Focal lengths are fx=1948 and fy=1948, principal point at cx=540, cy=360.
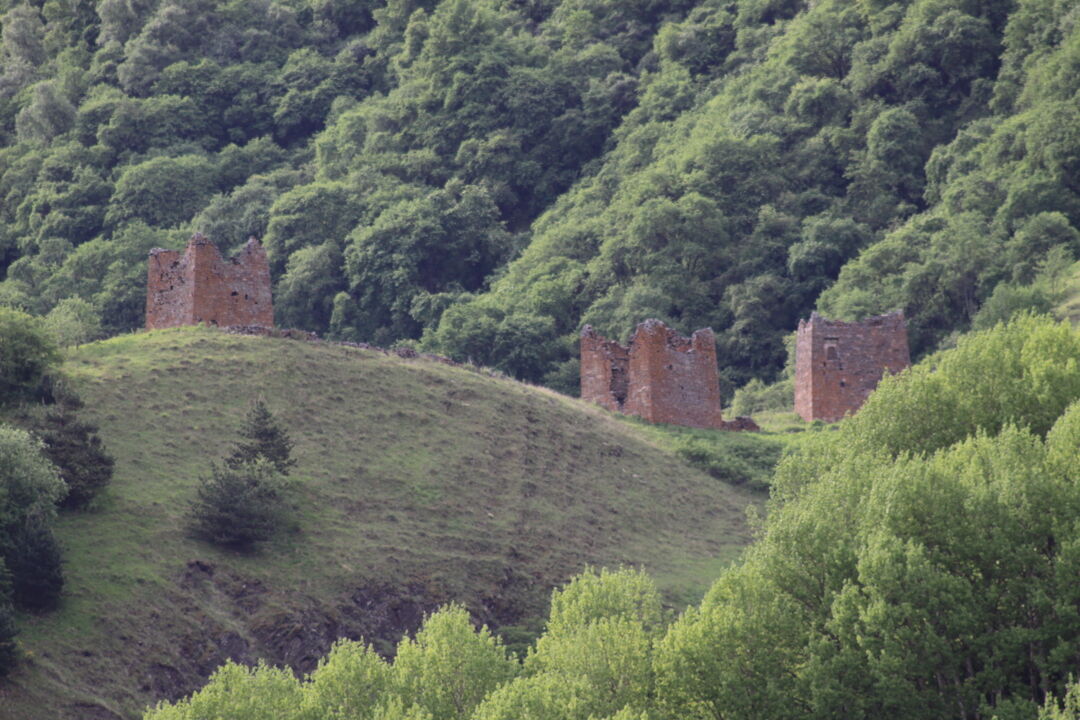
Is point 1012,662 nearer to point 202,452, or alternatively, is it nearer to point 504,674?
point 504,674

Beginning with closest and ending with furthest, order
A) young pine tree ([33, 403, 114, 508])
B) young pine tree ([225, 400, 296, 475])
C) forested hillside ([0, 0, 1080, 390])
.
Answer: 1. young pine tree ([33, 403, 114, 508])
2. young pine tree ([225, 400, 296, 475])
3. forested hillside ([0, 0, 1080, 390])

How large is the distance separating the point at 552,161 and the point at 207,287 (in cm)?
4905

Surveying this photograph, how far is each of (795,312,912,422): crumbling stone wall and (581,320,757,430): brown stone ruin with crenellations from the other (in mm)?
3480

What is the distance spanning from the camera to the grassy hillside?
1893 inches

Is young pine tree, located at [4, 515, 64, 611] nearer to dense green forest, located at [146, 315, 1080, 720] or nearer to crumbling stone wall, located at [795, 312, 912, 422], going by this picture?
dense green forest, located at [146, 315, 1080, 720]

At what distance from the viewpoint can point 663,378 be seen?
7406 centimetres

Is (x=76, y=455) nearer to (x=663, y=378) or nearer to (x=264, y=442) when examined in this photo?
(x=264, y=442)

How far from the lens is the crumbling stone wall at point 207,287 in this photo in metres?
71.1

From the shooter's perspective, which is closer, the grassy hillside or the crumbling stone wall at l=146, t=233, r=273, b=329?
the grassy hillside

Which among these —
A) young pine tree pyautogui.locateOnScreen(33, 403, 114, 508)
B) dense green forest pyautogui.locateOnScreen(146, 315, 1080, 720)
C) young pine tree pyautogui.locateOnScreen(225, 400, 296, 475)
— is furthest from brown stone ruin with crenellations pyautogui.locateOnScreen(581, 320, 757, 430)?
dense green forest pyautogui.locateOnScreen(146, 315, 1080, 720)

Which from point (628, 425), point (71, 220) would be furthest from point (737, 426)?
point (71, 220)

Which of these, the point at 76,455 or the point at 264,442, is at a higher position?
the point at 264,442

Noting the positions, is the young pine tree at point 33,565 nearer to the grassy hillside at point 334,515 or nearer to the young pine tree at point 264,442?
the grassy hillside at point 334,515

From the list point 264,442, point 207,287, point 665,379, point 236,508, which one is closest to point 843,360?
point 665,379
